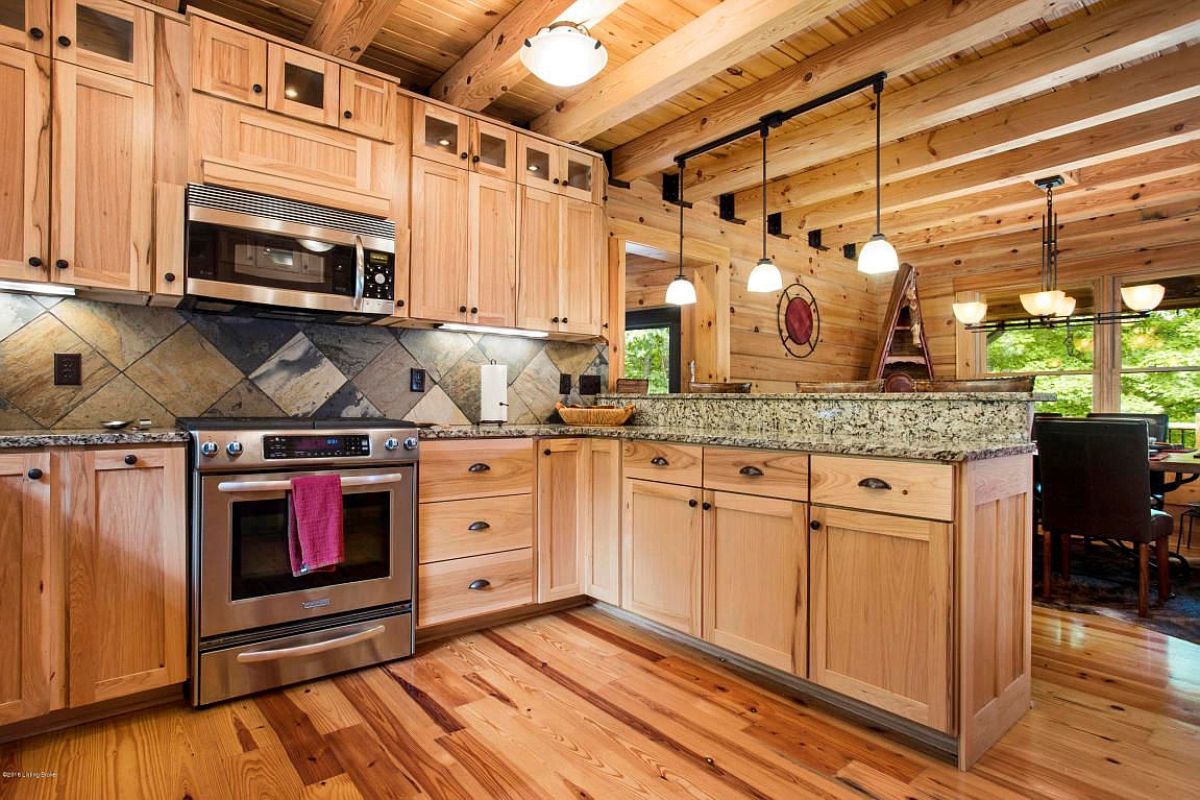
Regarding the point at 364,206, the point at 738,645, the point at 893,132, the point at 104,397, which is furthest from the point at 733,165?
the point at 104,397

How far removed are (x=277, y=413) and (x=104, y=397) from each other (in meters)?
0.61

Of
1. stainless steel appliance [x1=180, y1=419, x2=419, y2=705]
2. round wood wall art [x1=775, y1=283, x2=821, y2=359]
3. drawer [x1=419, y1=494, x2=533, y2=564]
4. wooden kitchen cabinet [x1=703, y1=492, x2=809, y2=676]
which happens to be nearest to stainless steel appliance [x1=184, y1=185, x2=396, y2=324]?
stainless steel appliance [x1=180, y1=419, x2=419, y2=705]

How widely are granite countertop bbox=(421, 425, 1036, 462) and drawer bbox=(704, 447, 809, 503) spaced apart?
4 centimetres

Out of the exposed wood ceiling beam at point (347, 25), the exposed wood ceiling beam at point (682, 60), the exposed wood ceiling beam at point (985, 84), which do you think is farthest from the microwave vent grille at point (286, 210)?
the exposed wood ceiling beam at point (985, 84)

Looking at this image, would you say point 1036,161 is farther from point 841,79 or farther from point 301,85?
point 301,85

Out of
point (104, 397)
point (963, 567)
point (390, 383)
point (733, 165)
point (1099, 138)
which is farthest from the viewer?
point (733, 165)

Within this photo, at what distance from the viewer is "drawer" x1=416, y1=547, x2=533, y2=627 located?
2.70m

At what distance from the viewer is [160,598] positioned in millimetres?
2111

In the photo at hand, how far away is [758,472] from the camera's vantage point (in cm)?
234

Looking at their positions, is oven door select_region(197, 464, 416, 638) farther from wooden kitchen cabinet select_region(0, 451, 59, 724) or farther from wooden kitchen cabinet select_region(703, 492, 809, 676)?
wooden kitchen cabinet select_region(703, 492, 809, 676)

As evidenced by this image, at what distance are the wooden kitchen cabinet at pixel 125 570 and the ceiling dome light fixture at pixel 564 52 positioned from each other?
5.86 feet

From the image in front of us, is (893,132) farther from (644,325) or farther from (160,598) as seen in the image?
(160,598)

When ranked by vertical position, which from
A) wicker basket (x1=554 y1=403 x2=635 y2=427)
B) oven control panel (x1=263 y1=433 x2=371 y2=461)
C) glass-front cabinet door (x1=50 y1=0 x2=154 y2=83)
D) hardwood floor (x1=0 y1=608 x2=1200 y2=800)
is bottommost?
hardwood floor (x1=0 y1=608 x2=1200 y2=800)

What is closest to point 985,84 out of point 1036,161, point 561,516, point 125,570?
point 1036,161
